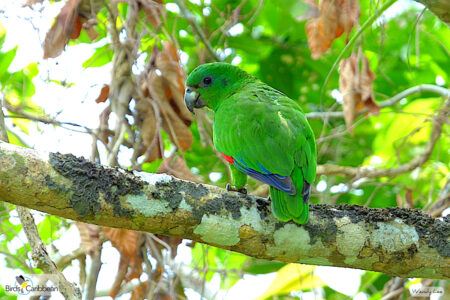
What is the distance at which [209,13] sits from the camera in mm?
4969

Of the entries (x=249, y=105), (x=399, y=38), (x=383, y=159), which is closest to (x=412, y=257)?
(x=249, y=105)

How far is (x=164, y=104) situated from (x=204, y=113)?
0.65 meters

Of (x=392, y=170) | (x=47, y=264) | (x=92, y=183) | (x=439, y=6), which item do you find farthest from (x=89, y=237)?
(x=392, y=170)

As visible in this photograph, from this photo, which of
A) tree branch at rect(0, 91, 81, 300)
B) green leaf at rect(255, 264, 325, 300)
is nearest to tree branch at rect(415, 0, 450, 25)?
tree branch at rect(0, 91, 81, 300)

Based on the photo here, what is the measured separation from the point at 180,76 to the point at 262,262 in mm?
2092

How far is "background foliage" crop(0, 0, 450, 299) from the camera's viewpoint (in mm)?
3617

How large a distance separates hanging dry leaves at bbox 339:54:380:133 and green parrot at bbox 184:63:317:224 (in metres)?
0.51

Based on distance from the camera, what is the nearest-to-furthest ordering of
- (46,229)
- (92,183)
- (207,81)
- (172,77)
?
(92,183), (172,77), (207,81), (46,229)

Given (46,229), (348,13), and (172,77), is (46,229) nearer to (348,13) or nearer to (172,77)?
(172,77)

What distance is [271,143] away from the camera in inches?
120

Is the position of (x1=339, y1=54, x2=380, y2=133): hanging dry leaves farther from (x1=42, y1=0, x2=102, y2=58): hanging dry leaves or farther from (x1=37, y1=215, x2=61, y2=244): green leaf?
(x1=37, y1=215, x2=61, y2=244): green leaf

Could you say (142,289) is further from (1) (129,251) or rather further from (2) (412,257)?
(2) (412,257)

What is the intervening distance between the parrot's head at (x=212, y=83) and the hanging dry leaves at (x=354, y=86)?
29.2 inches

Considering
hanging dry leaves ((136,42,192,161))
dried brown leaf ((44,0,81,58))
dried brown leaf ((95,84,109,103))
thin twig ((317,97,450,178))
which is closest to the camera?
dried brown leaf ((44,0,81,58))
